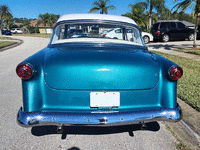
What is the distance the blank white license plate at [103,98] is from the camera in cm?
220

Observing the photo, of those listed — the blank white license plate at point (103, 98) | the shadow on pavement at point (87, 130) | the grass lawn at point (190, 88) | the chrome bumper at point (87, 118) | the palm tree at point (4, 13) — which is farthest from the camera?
the palm tree at point (4, 13)

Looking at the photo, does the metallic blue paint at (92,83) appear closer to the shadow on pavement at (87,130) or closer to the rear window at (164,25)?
the shadow on pavement at (87,130)

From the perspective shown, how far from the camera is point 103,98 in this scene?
2203 millimetres

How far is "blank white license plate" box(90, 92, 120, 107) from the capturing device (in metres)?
2.20

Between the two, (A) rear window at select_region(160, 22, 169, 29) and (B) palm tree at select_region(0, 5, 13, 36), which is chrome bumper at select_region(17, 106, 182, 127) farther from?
(B) palm tree at select_region(0, 5, 13, 36)

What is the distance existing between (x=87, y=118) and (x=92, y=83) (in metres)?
0.40

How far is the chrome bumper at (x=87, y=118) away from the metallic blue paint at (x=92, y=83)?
2.6 inches

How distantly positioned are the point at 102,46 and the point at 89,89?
0.86 metres

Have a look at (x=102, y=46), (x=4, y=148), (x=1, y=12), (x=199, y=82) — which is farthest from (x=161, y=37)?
(x=1, y=12)

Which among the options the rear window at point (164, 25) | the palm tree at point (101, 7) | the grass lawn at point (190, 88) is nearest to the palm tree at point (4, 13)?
the palm tree at point (101, 7)

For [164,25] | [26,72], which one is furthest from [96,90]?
[164,25]

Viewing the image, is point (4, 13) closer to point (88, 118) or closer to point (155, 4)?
point (155, 4)

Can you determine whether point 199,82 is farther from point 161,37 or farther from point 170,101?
point 161,37

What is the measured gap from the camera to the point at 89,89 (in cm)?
219
